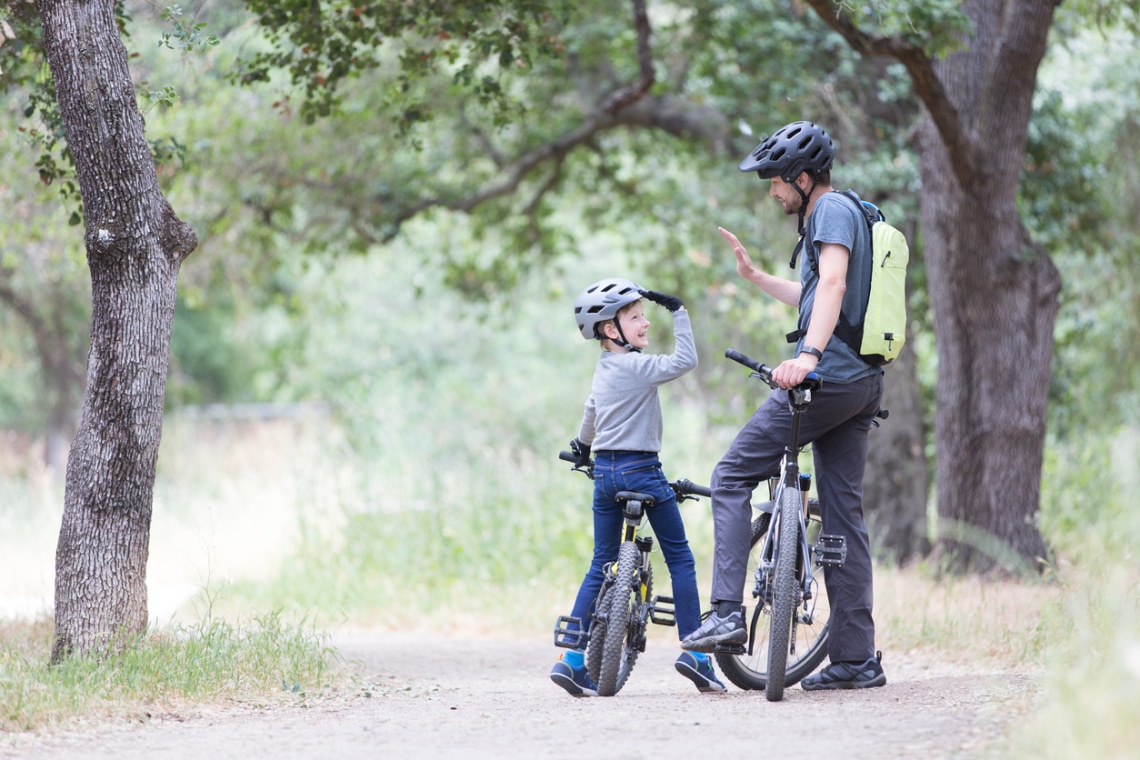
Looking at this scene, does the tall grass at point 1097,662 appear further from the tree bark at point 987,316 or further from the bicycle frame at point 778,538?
the tree bark at point 987,316

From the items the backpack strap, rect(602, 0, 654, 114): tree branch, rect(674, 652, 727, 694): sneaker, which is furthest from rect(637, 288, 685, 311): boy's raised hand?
rect(602, 0, 654, 114): tree branch

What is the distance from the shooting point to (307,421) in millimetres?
18156

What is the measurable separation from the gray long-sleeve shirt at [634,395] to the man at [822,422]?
31cm

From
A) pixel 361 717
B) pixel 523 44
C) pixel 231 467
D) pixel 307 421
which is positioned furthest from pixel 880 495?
pixel 307 421

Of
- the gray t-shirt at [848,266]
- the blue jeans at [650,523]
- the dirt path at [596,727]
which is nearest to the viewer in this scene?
the dirt path at [596,727]

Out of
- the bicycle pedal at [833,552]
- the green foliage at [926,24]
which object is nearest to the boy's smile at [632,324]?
the bicycle pedal at [833,552]

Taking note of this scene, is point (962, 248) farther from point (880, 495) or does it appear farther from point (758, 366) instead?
point (758, 366)

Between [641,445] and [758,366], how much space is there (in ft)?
1.77

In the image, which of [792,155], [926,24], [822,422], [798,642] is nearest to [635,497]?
[822,422]

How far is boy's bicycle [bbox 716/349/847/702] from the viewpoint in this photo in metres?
4.41

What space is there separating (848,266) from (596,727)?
186 cm

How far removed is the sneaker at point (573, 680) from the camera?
4641mm

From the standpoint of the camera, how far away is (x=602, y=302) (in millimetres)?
4730

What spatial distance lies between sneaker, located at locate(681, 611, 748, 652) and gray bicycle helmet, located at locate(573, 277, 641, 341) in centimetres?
112
